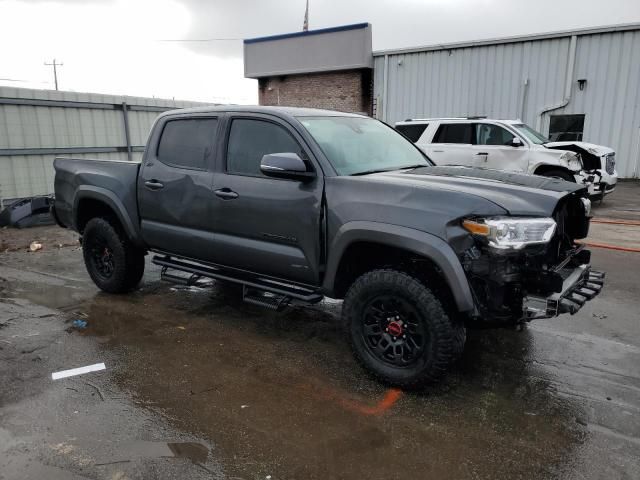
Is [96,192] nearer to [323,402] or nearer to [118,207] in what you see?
[118,207]

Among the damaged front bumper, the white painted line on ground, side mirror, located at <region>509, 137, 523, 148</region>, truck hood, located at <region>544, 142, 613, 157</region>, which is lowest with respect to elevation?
the white painted line on ground

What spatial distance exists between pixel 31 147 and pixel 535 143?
10613 mm

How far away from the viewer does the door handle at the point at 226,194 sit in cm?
416

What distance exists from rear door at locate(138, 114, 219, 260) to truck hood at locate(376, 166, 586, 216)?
159 cm

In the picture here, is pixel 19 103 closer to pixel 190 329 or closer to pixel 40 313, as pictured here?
pixel 40 313

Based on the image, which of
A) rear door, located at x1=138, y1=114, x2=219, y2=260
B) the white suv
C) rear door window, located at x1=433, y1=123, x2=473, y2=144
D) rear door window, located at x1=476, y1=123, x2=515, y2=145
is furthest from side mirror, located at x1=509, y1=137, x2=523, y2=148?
rear door, located at x1=138, y1=114, x2=219, y2=260

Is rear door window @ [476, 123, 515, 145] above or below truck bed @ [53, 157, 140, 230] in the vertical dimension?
above

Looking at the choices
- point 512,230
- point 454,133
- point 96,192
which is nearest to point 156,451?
point 512,230

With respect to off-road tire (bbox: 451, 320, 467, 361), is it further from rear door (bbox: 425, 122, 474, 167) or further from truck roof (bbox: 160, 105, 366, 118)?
rear door (bbox: 425, 122, 474, 167)

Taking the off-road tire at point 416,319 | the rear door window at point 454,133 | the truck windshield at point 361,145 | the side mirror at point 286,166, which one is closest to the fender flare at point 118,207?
the side mirror at point 286,166

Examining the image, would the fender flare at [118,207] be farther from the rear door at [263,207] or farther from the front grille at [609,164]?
the front grille at [609,164]

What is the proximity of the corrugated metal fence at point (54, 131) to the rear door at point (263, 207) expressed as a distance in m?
8.04

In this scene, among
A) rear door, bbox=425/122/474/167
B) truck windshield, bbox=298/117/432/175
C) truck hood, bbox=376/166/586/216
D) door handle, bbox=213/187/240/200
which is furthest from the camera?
rear door, bbox=425/122/474/167

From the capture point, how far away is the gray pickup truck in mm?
3049
